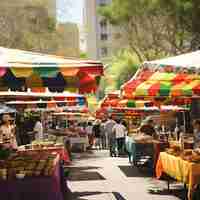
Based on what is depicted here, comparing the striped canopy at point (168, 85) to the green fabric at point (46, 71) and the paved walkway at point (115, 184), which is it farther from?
the green fabric at point (46, 71)

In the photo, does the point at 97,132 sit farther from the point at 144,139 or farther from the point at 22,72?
the point at 22,72

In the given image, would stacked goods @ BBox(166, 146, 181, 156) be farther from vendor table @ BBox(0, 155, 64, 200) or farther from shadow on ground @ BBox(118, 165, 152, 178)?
vendor table @ BBox(0, 155, 64, 200)

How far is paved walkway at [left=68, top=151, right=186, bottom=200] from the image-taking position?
47.4 ft

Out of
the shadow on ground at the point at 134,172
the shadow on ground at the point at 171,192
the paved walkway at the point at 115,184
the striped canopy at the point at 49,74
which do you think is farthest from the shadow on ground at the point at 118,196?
the striped canopy at the point at 49,74

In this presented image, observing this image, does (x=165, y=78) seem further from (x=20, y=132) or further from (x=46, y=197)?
(x=20, y=132)

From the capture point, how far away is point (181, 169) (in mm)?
12969

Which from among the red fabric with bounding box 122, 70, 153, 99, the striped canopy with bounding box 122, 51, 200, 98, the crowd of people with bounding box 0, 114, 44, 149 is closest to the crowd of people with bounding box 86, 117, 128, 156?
the crowd of people with bounding box 0, 114, 44, 149

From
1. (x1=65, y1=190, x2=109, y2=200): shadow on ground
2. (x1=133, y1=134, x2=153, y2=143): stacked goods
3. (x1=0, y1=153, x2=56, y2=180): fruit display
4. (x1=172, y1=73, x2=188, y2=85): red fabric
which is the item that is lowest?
(x1=65, y1=190, x2=109, y2=200): shadow on ground

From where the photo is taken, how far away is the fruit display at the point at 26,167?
10.5 m

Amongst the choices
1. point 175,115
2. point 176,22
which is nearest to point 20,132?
point 175,115

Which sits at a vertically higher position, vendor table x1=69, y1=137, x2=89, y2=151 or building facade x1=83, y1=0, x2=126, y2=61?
building facade x1=83, y1=0, x2=126, y2=61

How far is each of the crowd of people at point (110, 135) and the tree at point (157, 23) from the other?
17.7ft

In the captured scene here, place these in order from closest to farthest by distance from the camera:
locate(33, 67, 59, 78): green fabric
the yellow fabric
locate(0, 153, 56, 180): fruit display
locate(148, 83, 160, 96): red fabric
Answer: the yellow fabric, locate(33, 67, 59, 78): green fabric, locate(0, 153, 56, 180): fruit display, locate(148, 83, 160, 96): red fabric

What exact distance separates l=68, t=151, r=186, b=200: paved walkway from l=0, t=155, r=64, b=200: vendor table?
3633 mm
